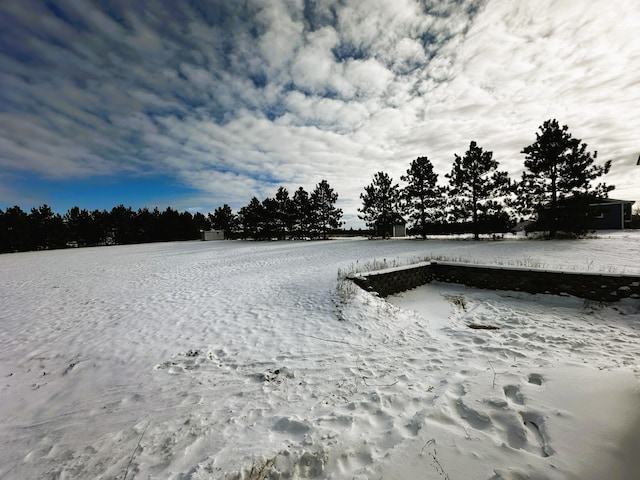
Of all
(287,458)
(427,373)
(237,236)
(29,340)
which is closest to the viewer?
(287,458)

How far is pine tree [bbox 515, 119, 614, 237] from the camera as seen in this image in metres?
19.1

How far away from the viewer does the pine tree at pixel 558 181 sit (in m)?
19.1

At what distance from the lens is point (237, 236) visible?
54.2 meters

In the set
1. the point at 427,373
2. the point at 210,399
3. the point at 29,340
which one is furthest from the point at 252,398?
the point at 29,340

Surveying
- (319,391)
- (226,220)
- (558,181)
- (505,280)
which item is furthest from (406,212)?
(226,220)

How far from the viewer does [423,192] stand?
2808 centimetres

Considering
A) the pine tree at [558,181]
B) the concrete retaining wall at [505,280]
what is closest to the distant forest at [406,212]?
the pine tree at [558,181]

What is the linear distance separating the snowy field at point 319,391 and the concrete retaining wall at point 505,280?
598 mm

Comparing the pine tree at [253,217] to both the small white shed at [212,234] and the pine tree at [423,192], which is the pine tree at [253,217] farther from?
the pine tree at [423,192]

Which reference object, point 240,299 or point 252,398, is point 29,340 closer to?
point 240,299

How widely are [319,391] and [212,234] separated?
2144 inches

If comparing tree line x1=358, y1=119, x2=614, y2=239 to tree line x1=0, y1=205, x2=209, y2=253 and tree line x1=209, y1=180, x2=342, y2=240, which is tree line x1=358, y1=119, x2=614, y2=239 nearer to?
tree line x1=209, y1=180, x2=342, y2=240

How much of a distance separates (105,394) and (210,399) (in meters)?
1.75

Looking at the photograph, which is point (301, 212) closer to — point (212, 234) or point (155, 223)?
point (212, 234)
